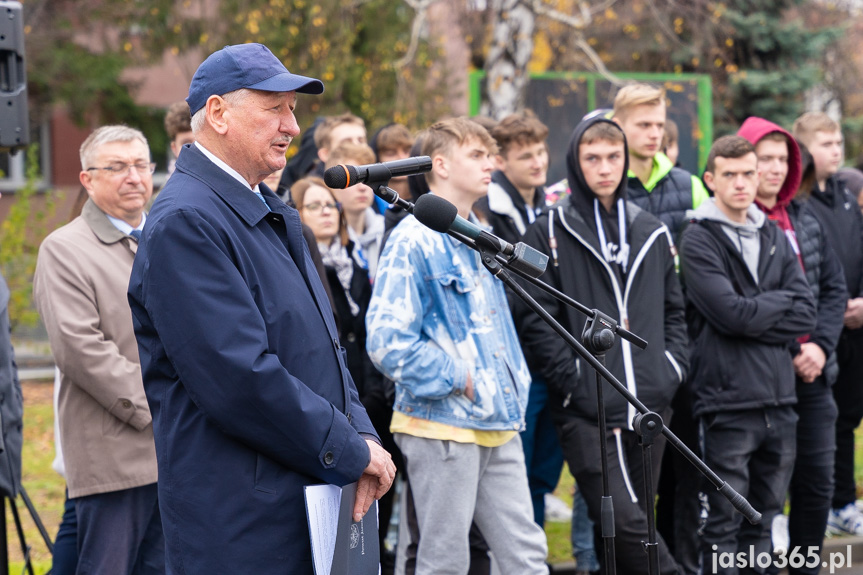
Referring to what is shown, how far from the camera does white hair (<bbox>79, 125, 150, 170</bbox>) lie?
4340 millimetres

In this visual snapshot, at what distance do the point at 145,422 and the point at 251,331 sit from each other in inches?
65.8

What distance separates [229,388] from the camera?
101 inches

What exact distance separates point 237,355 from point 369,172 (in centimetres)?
71

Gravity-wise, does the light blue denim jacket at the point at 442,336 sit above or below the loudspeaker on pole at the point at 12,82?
below

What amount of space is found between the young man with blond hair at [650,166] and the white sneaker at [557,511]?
7.19 ft

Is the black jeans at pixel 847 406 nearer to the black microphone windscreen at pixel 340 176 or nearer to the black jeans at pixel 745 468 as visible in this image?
the black jeans at pixel 745 468

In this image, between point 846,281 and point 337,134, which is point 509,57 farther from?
point 846,281

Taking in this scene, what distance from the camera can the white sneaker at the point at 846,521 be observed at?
641 cm

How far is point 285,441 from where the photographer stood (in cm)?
264

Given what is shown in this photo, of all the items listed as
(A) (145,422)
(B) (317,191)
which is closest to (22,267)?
(B) (317,191)

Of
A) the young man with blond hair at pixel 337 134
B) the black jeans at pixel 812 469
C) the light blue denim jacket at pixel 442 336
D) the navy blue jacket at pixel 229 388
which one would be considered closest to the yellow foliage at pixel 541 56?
the young man with blond hair at pixel 337 134

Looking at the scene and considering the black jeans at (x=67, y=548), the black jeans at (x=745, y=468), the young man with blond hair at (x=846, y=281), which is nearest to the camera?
the black jeans at (x=67, y=548)

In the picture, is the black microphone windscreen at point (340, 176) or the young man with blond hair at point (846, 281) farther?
the young man with blond hair at point (846, 281)

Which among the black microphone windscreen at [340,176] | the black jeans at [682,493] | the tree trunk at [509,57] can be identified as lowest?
the black jeans at [682,493]
